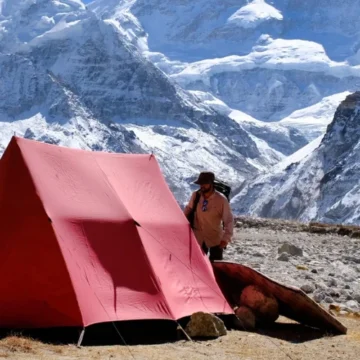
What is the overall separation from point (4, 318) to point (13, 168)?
2158 mm

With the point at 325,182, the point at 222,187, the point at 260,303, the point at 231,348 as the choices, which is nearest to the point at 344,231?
the point at 222,187

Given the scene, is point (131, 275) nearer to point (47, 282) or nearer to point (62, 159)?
point (47, 282)

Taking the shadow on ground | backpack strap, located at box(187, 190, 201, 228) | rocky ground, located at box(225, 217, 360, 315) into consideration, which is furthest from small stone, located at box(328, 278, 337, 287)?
the shadow on ground

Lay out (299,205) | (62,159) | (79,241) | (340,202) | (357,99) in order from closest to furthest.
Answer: (79,241) < (62,159) < (340,202) < (299,205) < (357,99)

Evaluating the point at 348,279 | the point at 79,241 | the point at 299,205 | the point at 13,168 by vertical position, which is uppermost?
the point at 13,168

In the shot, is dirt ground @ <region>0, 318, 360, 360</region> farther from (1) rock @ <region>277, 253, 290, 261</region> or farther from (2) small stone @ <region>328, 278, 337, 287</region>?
(1) rock @ <region>277, 253, 290, 261</region>

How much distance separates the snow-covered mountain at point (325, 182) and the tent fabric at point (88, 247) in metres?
124

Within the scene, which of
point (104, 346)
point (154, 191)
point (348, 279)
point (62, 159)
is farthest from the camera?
point (348, 279)

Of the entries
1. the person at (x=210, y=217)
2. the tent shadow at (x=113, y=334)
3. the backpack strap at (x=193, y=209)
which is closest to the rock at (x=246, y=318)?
the tent shadow at (x=113, y=334)

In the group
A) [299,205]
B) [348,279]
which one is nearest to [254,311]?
[348,279]

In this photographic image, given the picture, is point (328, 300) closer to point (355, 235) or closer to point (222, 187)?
point (222, 187)

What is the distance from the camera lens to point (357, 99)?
588ft

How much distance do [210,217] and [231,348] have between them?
10.6ft

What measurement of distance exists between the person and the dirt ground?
199 cm
